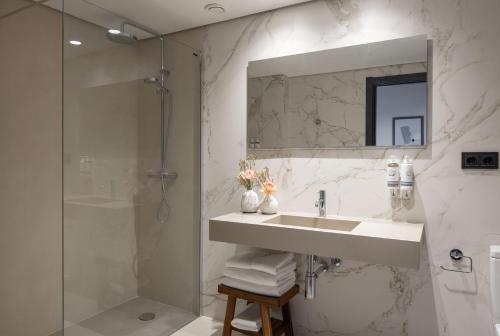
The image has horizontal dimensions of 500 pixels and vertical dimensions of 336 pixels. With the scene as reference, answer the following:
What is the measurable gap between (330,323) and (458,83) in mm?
1566

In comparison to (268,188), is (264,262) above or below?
below

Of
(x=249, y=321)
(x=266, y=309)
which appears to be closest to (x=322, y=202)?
(x=266, y=309)

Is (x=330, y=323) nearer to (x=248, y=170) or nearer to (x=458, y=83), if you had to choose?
(x=248, y=170)

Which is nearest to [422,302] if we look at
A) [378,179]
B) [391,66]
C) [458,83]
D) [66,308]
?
[378,179]

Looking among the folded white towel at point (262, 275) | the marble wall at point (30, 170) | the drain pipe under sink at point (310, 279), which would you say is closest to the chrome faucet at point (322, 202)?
the drain pipe under sink at point (310, 279)

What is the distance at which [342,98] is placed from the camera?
208 centimetres

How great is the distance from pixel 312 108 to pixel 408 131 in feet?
1.90

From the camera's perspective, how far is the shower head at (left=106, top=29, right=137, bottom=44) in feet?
6.64

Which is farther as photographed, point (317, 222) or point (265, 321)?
point (317, 222)

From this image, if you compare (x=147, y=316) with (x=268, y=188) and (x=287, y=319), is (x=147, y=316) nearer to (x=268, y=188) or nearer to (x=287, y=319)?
(x=287, y=319)

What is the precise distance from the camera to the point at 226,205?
99.7 inches

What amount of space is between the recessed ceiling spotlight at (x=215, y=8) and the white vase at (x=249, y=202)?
122 cm

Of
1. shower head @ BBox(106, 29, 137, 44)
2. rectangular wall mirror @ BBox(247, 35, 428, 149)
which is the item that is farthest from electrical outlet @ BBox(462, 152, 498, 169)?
shower head @ BBox(106, 29, 137, 44)

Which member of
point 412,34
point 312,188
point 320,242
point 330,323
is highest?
point 412,34
